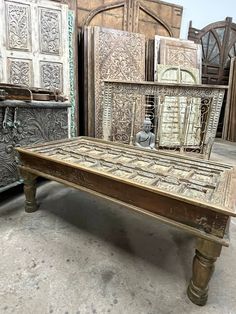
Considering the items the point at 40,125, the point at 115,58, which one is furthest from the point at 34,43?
the point at 40,125

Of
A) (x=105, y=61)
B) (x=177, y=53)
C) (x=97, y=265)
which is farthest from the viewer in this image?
(x=177, y=53)

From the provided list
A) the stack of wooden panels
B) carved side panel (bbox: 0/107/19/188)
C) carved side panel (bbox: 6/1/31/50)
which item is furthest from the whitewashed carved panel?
carved side panel (bbox: 0/107/19/188)

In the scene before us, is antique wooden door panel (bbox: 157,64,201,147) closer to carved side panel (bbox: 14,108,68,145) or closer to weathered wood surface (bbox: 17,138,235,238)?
carved side panel (bbox: 14,108,68,145)

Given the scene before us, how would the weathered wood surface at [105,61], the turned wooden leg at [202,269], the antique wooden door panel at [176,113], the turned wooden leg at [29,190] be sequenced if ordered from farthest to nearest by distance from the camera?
the antique wooden door panel at [176,113] → the weathered wood surface at [105,61] → the turned wooden leg at [29,190] → the turned wooden leg at [202,269]

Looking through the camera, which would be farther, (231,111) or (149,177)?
(231,111)

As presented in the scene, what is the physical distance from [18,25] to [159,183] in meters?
2.56

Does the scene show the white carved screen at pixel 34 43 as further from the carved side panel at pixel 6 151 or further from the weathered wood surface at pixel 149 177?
the weathered wood surface at pixel 149 177

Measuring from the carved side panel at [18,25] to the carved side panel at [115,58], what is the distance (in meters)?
0.95

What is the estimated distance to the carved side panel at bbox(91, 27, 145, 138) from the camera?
3.16m

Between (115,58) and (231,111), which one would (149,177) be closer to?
(115,58)

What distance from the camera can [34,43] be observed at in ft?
8.49

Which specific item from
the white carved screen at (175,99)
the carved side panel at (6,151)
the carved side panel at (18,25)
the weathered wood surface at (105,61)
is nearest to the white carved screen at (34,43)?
the carved side panel at (18,25)

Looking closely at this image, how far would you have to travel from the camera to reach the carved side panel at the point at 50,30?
259cm

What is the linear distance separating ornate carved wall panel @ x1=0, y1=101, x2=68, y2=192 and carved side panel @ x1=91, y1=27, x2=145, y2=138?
4.55ft
